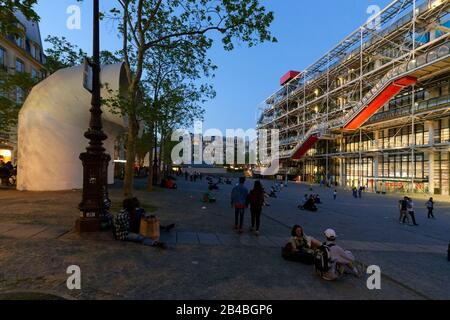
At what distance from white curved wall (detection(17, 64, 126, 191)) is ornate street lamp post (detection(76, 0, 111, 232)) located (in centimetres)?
1008

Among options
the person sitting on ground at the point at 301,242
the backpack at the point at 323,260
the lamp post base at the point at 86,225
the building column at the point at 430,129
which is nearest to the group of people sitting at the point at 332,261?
the backpack at the point at 323,260

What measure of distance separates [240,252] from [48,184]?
51.1 ft

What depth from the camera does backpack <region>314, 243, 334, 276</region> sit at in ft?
17.3

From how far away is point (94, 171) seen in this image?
757 centimetres

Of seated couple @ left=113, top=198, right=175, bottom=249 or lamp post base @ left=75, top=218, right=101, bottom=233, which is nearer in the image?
seated couple @ left=113, top=198, right=175, bottom=249

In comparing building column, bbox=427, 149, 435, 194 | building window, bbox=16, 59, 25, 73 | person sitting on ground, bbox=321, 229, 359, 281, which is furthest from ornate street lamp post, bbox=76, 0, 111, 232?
building column, bbox=427, 149, 435, 194

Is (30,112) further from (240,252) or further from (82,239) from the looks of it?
(240,252)

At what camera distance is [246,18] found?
11.7m

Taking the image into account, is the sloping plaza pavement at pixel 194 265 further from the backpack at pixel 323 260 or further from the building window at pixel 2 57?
the building window at pixel 2 57

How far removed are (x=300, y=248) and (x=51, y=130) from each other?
16973mm

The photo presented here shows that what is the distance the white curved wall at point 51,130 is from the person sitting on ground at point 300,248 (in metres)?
14.4

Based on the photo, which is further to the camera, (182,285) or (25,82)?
(25,82)

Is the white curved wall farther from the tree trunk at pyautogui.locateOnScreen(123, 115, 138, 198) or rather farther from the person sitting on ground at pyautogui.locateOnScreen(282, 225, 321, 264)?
the person sitting on ground at pyautogui.locateOnScreen(282, 225, 321, 264)
